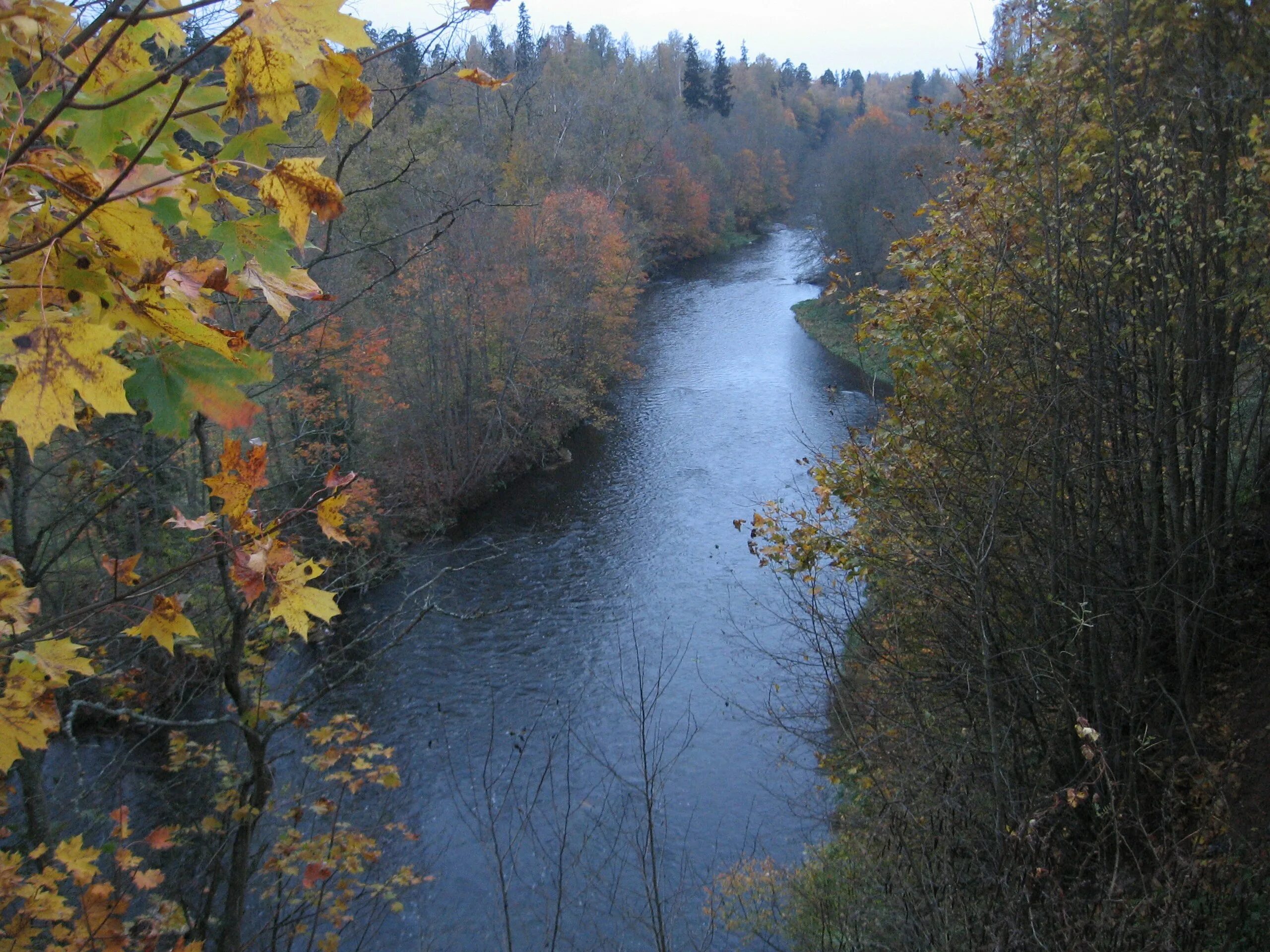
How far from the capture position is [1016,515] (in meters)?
5.50

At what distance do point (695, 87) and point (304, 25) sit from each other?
71026mm

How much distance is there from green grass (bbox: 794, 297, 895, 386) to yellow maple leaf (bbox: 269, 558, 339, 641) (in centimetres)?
2482

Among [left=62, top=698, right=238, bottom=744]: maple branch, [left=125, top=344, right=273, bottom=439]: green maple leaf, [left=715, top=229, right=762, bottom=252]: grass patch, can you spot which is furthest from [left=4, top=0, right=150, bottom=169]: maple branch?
[left=715, top=229, right=762, bottom=252]: grass patch

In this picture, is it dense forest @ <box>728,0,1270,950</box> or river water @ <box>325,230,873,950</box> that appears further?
river water @ <box>325,230,873,950</box>

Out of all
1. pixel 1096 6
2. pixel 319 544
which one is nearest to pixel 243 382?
pixel 1096 6

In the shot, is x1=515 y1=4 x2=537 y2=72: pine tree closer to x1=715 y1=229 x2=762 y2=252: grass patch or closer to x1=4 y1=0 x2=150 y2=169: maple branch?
x1=715 y1=229 x2=762 y2=252: grass patch

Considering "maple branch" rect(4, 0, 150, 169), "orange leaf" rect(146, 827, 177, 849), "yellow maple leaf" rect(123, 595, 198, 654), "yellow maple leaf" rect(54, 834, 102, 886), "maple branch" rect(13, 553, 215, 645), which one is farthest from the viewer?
"orange leaf" rect(146, 827, 177, 849)

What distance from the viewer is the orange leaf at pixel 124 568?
263 cm

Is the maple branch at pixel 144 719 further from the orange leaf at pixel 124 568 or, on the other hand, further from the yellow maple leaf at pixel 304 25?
the yellow maple leaf at pixel 304 25

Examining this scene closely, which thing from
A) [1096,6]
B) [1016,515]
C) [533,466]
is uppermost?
[1096,6]

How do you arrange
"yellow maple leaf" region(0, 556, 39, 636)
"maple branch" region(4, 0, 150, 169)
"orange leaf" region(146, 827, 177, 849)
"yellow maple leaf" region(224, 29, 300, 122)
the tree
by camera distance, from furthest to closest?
the tree
"orange leaf" region(146, 827, 177, 849)
"yellow maple leaf" region(0, 556, 39, 636)
"yellow maple leaf" region(224, 29, 300, 122)
"maple branch" region(4, 0, 150, 169)

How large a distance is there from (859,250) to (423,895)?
30.6 metres

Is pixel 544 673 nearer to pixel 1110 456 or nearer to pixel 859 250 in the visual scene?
pixel 1110 456

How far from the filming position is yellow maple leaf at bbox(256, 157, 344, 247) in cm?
162
